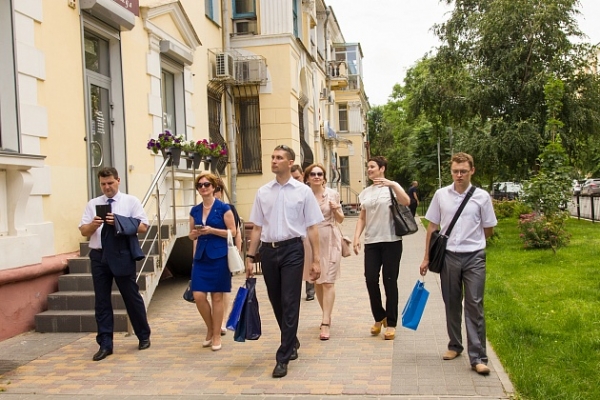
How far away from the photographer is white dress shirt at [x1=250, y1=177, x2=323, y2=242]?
596 centimetres

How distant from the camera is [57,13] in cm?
903

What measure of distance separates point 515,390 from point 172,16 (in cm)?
1009

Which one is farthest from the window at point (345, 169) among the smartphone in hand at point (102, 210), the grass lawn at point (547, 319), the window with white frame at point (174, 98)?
the smartphone in hand at point (102, 210)

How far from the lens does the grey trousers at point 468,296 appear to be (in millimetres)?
5680

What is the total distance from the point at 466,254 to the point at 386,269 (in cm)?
132

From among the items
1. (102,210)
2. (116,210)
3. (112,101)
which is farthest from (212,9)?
(102,210)

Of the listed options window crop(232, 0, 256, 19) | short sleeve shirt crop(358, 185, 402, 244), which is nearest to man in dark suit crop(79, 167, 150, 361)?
short sleeve shirt crop(358, 185, 402, 244)

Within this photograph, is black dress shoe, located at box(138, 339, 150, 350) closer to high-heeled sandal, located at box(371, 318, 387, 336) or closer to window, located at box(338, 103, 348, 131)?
high-heeled sandal, located at box(371, 318, 387, 336)

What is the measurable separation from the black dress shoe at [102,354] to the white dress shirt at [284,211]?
2004 mm

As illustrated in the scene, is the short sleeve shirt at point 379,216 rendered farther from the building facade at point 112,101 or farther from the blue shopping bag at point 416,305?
the building facade at point 112,101

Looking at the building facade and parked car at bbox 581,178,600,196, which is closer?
the building facade

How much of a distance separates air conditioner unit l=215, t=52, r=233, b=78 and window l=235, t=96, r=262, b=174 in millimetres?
1814

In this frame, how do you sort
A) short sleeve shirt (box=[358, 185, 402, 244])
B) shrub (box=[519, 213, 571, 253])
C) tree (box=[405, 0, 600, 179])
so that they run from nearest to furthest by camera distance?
short sleeve shirt (box=[358, 185, 402, 244]) → shrub (box=[519, 213, 571, 253]) → tree (box=[405, 0, 600, 179])

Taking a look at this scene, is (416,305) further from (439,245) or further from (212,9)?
(212,9)
